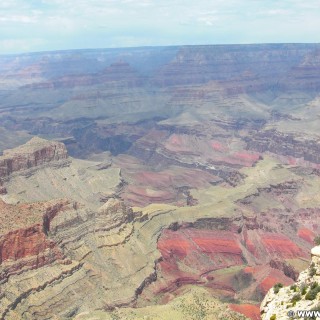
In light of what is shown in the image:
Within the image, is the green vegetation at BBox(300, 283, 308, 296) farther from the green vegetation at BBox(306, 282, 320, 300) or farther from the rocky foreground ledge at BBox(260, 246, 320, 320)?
the green vegetation at BBox(306, 282, 320, 300)

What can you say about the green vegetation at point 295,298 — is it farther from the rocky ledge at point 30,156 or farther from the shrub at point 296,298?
the rocky ledge at point 30,156

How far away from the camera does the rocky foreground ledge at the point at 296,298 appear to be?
31.1 metres

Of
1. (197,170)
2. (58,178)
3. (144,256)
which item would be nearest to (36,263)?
Answer: (144,256)

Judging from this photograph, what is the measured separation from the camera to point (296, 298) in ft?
109

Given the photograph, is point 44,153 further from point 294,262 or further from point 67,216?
point 294,262

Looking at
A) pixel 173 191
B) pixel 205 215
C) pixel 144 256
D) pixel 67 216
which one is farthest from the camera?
pixel 173 191

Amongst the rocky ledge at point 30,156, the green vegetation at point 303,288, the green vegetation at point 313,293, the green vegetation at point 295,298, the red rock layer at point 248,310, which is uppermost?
the green vegetation at point 313,293

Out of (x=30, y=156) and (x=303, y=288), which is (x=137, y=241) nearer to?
(x=30, y=156)

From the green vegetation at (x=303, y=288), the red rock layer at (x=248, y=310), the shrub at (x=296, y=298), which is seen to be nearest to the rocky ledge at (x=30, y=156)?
the red rock layer at (x=248, y=310)

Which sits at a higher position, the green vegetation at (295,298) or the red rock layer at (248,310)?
the green vegetation at (295,298)

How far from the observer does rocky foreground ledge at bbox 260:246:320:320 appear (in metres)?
31.1

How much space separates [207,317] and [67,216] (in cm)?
3319

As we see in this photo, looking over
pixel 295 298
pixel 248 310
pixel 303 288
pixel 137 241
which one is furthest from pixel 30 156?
pixel 295 298

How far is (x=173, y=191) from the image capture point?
170m
